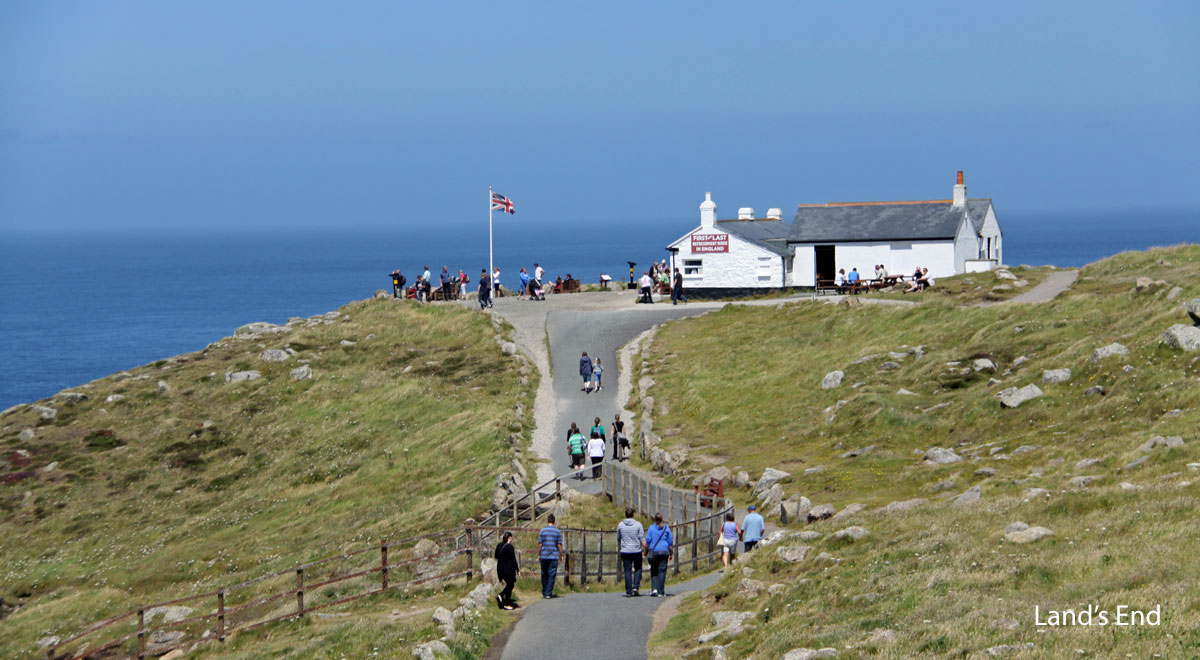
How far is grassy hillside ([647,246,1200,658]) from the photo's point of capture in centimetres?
1702

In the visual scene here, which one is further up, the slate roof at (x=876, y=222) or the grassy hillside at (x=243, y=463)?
the slate roof at (x=876, y=222)

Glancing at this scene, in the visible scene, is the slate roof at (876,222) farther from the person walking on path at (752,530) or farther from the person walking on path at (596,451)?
the person walking on path at (752,530)

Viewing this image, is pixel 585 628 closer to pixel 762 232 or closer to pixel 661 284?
pixel 661 284

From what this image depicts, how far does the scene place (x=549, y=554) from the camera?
24172 mm

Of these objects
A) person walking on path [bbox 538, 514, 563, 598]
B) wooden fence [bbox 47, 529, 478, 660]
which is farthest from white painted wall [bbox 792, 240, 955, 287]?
person walking on path [bbox 538, 514, 563, 598]

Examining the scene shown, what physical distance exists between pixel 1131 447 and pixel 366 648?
54.3ft

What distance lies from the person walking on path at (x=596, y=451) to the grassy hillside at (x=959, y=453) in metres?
2.80

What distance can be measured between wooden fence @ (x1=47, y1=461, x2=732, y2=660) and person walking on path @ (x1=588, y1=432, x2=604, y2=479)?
2.58 metres

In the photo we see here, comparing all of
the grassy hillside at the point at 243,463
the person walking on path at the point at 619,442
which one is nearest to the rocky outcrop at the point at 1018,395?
the person walking on path at the point at 619,442

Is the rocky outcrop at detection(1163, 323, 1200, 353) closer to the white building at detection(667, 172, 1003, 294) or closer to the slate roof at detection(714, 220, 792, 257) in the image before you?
the white building at detection(667, 172, 1003, 294)

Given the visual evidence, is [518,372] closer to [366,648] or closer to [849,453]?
[849,453]

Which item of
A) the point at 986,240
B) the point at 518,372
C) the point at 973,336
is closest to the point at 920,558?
the point at 973,336

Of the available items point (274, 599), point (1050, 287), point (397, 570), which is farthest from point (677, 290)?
point (274, 599)

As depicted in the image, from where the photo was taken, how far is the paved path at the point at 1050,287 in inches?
1962
